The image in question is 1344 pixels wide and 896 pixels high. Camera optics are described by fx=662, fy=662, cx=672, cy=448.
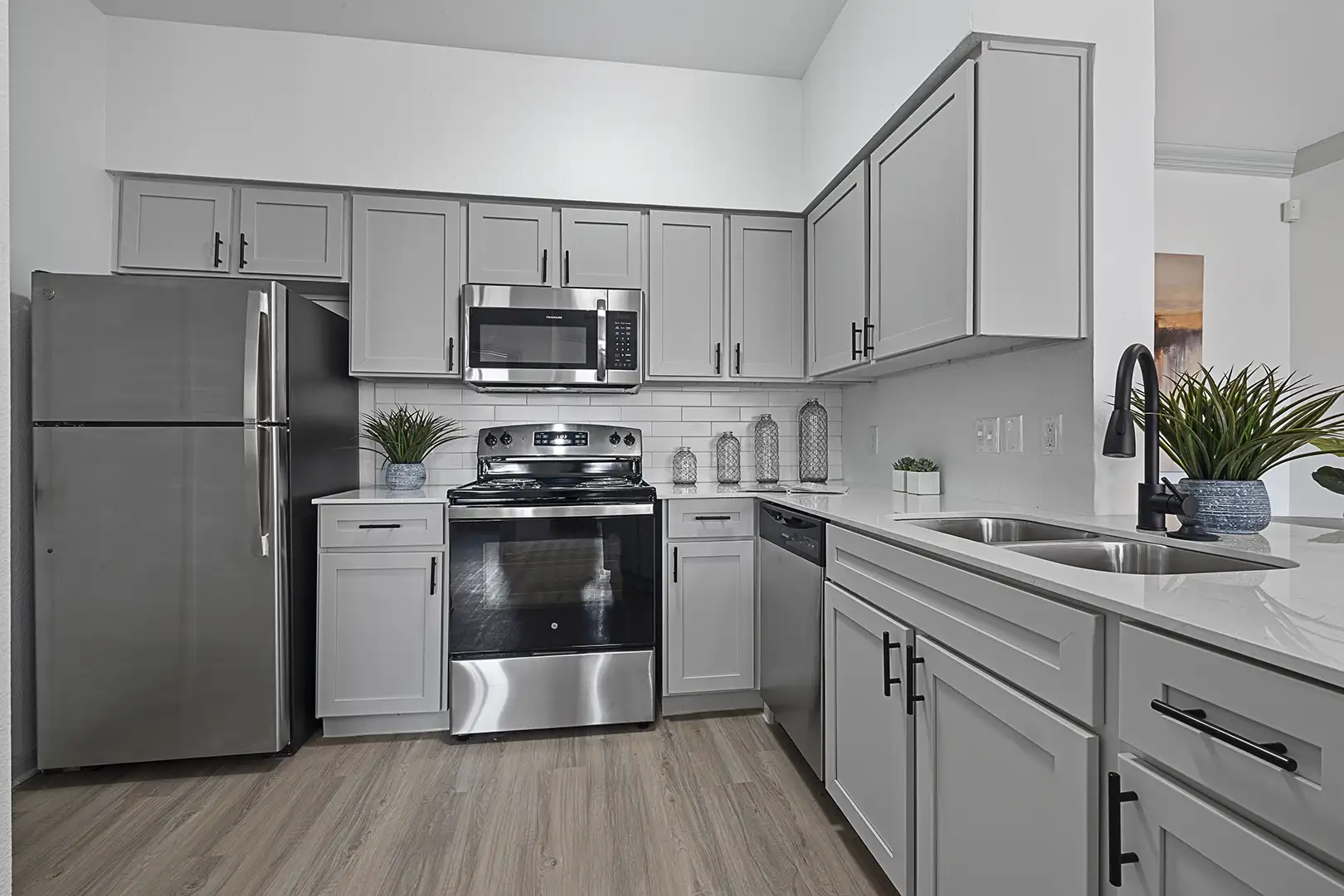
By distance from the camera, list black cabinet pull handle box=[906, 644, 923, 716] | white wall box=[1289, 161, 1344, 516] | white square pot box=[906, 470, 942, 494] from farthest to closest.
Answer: white wall box=[1289, 161, 1344, 516], white square pot box=[906, 470, 942, 494], black cabinet pull handle box=[906, 644, 923, 716]

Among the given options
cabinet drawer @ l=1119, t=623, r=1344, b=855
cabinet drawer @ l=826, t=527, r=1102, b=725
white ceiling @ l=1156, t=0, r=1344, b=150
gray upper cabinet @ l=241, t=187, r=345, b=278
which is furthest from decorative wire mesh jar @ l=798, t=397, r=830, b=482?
cabinet drawer @ l=1119, t=623, r=1344, b=855

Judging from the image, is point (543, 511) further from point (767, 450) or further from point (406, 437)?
point (767, 450)

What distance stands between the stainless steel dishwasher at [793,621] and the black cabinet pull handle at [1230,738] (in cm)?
121

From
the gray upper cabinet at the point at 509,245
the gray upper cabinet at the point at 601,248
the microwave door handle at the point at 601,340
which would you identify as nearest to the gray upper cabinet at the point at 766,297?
the gray upper cabinet at the point at 601,248

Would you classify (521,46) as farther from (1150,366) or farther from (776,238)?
(1150,366)

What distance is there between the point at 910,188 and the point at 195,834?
2.89m

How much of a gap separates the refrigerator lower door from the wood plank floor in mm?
186

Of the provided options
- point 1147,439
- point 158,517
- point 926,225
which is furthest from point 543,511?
point 1147,439

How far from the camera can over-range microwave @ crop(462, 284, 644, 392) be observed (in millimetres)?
2836

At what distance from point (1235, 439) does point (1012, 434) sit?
2.26 feet

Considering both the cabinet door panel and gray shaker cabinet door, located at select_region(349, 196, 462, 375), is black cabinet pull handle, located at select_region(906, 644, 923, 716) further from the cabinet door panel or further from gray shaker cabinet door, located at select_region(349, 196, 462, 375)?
→ gray shaker cabinet door, located at select_region(349, 196, 462, 375)

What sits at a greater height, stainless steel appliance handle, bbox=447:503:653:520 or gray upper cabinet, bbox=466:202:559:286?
gray upper cabinet, bbox=466:202:559:286

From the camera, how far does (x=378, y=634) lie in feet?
8.27

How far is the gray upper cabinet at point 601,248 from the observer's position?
2.94m
